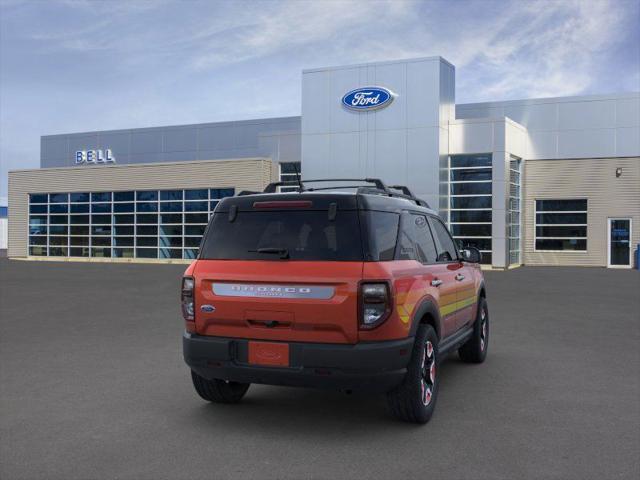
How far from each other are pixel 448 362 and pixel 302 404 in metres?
2.59

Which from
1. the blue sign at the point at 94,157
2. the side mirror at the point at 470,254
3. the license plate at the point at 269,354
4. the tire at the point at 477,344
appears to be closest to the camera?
the license plate at the point at 269,354

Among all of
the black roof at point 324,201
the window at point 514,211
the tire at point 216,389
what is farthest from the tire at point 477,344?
the window at point 514,211

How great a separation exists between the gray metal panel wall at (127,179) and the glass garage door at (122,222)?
0.36 metres

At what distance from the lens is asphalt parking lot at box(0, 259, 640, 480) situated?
429cm

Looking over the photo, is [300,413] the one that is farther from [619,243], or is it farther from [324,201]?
[619,243]

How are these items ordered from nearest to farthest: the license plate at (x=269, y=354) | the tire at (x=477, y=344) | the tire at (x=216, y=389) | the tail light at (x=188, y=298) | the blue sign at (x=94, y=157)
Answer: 1. the license plate at (x=269, y=354)
2. the tail light at (x=188, y=298)
3. the tire at (x=216, y=389)
4. the tire at (x=477, y=344)
5. the blue sign at (x=94, y=157)

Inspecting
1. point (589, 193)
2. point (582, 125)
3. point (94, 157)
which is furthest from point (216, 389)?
point (94, 157)

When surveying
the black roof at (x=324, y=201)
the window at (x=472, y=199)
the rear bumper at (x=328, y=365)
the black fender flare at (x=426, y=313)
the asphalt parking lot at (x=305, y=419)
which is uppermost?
the window at (x=472, y=199)

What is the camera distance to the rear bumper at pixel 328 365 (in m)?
4.66

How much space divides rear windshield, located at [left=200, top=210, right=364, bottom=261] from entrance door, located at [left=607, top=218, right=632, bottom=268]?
86.5 feet

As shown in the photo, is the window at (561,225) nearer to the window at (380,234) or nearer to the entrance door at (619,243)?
the entrance door at (619,243)

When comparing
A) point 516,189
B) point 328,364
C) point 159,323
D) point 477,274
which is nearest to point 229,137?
point 516,189

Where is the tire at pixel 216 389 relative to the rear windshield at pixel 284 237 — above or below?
below

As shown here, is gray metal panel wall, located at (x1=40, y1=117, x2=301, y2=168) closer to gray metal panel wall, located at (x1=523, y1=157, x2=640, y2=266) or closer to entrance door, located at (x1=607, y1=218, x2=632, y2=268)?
gray metal panel wall, located at (x1=523, y1=157, x2=640, y2=266)
